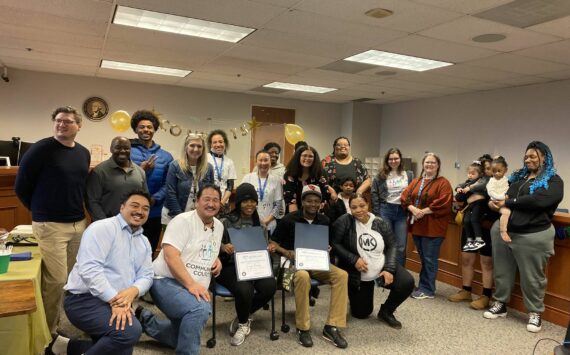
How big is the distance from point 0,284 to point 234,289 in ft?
4.60

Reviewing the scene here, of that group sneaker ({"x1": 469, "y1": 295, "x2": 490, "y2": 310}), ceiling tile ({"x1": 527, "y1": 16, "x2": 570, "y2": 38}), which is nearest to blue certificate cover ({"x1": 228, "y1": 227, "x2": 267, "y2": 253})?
sneaker ({"x1": 469, "y1": 295, "x2": 490, "y2": 310})

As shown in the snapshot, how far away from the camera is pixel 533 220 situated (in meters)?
3.32

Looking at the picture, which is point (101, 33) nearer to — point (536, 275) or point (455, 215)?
point (455, 215)

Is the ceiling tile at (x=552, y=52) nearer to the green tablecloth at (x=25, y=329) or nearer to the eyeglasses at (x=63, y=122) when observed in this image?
the eyeglasses at (x=63, y=122)

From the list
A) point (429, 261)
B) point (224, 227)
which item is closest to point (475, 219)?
point (429, 261)

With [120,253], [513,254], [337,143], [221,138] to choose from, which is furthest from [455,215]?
[120,253]

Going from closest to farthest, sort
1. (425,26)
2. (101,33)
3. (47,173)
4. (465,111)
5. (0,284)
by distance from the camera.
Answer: (0,284) < (47,173) < (425,26) < (101,33) < (465,111)

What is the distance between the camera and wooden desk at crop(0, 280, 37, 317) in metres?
1.57

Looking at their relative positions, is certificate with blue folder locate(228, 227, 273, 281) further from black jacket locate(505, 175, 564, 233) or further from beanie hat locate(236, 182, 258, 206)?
black jacket locate(505, 175, 564, 233)

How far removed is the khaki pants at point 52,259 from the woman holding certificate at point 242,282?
1.00 metres

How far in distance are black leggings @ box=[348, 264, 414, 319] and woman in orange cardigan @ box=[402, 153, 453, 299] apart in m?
0.77

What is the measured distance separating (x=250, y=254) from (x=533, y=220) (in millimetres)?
2271

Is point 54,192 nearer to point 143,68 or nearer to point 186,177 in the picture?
point 186,177

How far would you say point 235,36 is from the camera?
4473mm
